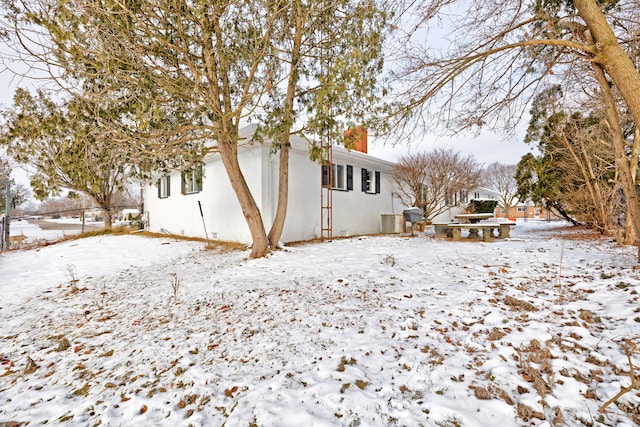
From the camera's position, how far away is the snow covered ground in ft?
6.02

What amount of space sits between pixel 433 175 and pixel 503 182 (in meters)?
25.3

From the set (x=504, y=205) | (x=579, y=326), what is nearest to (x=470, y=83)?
(x=579, y=326)

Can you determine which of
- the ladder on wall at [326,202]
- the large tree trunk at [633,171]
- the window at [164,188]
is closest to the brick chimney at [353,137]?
the ladder on wall at [326,202]

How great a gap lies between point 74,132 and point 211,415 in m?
5.27

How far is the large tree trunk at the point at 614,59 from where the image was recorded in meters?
3.26

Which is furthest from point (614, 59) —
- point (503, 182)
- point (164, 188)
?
point (503, 182)

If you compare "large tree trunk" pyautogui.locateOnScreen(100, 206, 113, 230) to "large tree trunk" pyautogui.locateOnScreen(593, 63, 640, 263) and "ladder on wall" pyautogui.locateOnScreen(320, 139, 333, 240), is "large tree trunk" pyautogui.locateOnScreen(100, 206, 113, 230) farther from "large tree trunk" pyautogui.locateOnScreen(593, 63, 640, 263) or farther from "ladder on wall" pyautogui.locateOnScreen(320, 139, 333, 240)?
"large tree trunk" pyautogui.locateOnScreen(593, 63, 640, 263)

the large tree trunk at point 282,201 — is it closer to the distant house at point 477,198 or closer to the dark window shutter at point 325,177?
the dark window shutter at point 325,177

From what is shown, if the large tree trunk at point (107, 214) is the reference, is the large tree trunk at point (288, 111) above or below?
above

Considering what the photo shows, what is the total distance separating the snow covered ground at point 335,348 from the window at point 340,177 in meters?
5.90

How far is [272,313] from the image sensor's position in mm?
3375

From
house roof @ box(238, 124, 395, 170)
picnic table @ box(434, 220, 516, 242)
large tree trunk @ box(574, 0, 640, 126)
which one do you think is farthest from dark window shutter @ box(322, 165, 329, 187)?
large tree trunk @ box(574, 0, 640, 126)

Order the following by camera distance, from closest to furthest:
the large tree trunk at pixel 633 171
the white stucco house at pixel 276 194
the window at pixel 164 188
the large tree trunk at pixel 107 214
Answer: the large tree trunk at pixel 633 171, the white stucco house at pixel 276 194, the window at pixel 164 188, the large tree trunk at pixel 107 214

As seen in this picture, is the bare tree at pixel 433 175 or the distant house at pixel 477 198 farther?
the distant house at pixel 477 198
